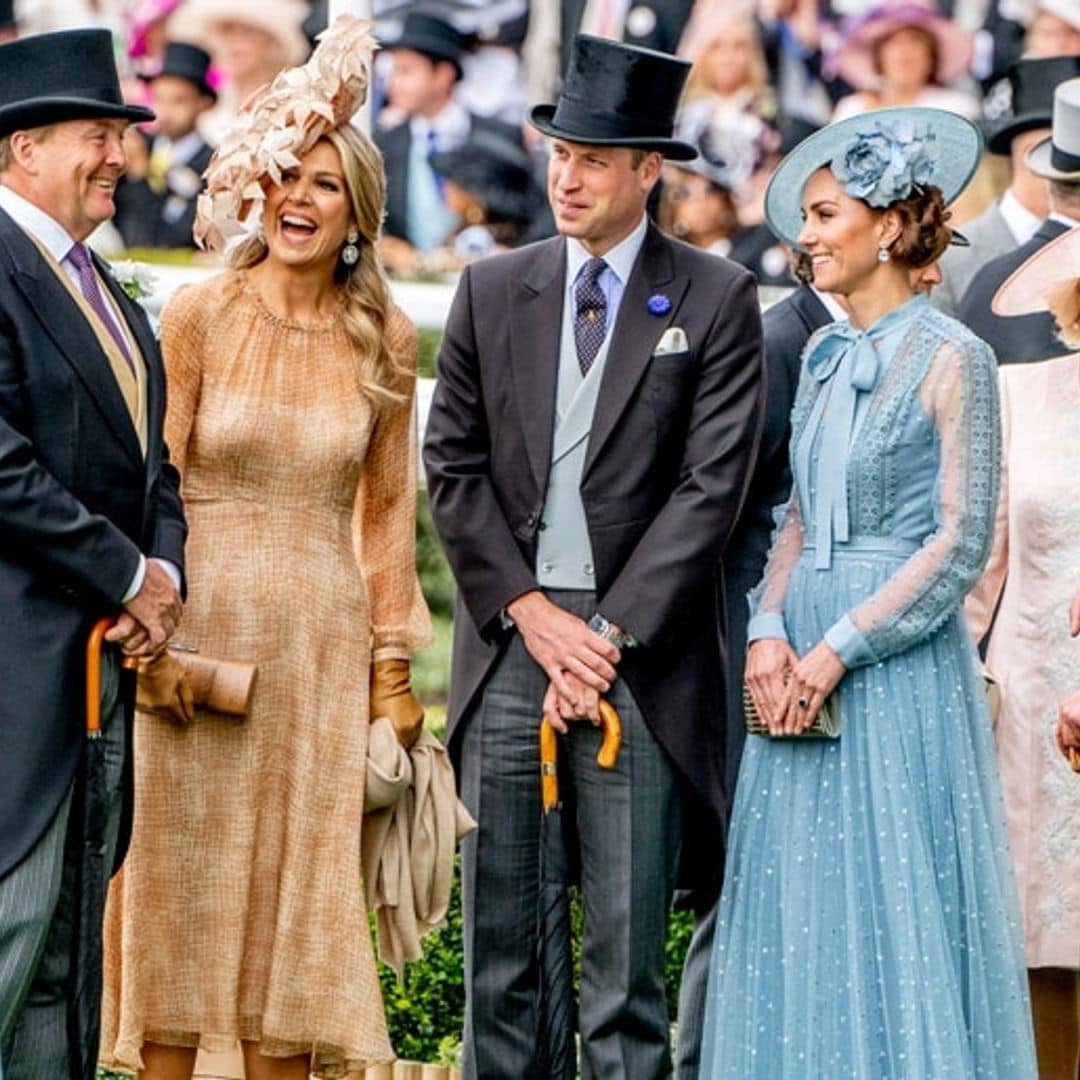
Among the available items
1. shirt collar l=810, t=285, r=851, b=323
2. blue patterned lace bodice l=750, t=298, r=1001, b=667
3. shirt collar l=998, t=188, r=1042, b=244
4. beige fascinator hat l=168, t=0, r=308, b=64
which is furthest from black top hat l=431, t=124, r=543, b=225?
blue patterned lace bodice l=750, t=298, r=1001, b=667

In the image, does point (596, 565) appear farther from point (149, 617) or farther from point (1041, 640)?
point (1041, 640)

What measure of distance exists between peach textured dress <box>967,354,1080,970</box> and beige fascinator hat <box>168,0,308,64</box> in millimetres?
7101

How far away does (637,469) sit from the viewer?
681 cm

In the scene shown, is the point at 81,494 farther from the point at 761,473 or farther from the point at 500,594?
the point at 761,473

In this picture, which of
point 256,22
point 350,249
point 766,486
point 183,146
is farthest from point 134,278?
point 256,22

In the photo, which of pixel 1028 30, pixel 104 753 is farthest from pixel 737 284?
pixel 1028 30

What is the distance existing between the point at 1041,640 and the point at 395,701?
1.54m

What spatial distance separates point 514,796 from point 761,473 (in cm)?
102

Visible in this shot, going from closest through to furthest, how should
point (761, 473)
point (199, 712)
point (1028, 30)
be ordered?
point (199, 712) < point (761, 473) < point (1028, 30)

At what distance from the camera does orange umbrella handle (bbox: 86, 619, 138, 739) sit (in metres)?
6.25

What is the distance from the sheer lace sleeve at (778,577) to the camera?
671cm

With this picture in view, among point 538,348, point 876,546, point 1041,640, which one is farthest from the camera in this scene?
point 1041,640

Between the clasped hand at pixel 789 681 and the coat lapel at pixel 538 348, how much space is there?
2.04 feet

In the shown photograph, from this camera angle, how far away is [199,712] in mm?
6730
